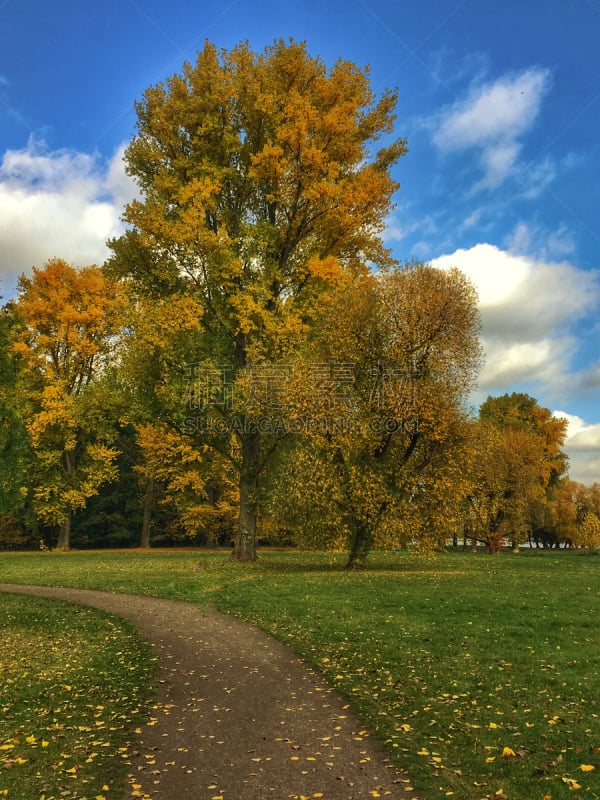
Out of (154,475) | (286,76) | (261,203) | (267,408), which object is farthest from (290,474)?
(154,475)

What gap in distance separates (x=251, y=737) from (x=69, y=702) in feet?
11.6

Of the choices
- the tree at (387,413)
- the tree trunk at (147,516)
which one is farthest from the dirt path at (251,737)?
the tree trunk at (147,516)

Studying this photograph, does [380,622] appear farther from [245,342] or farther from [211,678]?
[245,342]

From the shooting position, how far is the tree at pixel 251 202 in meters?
28.6

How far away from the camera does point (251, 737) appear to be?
25.8 ft

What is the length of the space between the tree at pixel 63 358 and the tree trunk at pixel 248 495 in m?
14.5

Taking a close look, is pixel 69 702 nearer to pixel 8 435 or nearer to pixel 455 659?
pixel 455 659

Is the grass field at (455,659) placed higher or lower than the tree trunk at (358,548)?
lower

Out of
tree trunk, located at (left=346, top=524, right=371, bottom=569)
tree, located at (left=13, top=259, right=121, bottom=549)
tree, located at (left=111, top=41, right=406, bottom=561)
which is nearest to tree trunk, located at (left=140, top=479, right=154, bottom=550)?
tree, located at (left=13, top=259, right=121, bottom=549)

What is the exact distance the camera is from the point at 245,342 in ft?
103

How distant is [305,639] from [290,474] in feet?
43.2

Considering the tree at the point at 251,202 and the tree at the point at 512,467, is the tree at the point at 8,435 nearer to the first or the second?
the tree at the point at 251,202

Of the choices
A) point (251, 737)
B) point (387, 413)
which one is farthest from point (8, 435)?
point (251, 737)

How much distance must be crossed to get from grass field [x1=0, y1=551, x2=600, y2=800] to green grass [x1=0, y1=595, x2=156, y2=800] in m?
3.38
